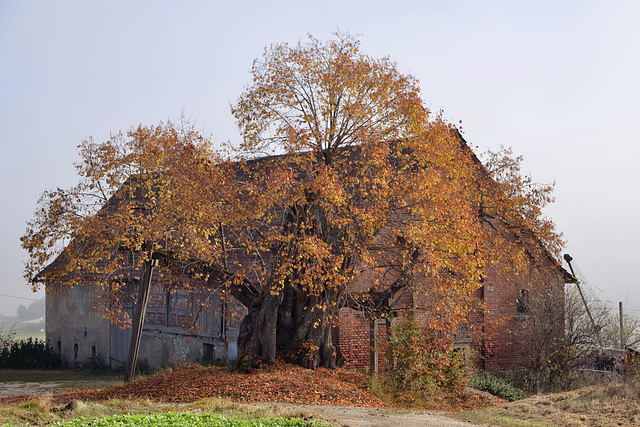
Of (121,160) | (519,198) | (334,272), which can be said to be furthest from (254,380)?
(519,198)

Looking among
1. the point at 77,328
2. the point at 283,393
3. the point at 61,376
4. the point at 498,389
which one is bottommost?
the point at 61,376

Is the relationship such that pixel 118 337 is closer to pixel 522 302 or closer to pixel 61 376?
pixel 61 376

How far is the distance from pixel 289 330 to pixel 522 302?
11.2 m

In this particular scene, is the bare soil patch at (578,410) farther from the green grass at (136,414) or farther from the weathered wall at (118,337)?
the weathered wall at (118,337)

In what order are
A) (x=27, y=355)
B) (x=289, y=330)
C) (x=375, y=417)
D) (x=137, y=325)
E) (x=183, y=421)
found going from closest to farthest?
(x=183, y=421) → (x=375, y=417) → (x=289, y=330) → (x=137, y=325) → (x=27, y=355)

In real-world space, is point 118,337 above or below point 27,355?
above

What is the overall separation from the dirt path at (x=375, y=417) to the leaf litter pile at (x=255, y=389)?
4.01 feet

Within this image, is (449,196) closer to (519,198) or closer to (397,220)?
(397,220)

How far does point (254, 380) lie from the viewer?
1397cm

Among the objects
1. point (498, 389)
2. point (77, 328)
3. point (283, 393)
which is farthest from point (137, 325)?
point (77, 328)

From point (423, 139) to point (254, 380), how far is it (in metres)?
7.25

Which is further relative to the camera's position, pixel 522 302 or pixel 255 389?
pixel 522 302

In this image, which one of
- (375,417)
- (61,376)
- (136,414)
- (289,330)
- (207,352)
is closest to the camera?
(136,414)

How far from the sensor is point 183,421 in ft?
28.6
